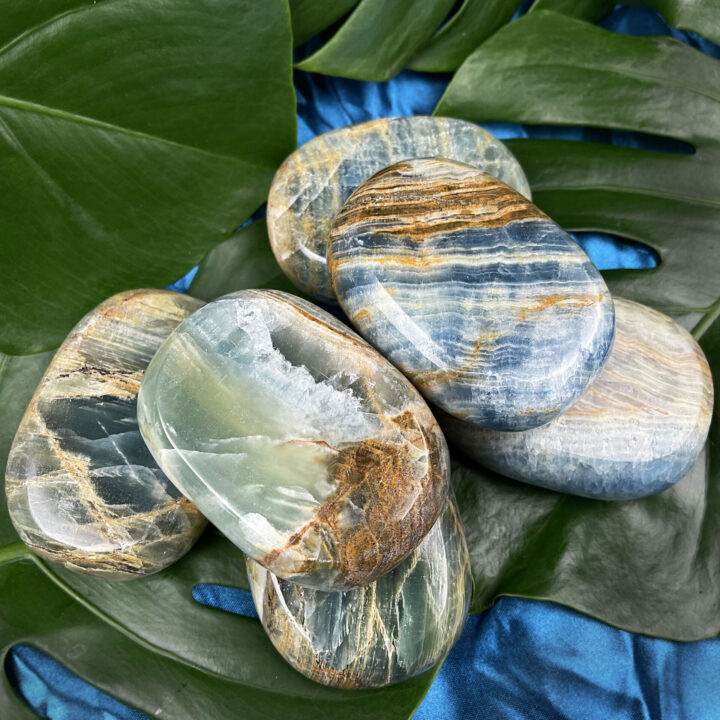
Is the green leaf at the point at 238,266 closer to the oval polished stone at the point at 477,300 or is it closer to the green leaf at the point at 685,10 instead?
the oval polished stone at the point at 477,300

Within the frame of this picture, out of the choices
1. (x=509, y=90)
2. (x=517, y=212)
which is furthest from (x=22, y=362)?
(x=509, y=90)

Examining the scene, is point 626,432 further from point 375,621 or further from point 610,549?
point 375,621

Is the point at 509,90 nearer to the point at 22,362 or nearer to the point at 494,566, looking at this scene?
the point at 494,566

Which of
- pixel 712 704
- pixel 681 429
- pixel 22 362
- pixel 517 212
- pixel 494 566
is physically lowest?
pixel 712 704

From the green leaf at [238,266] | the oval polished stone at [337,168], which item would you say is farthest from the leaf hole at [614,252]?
the green leaf at [238,266]

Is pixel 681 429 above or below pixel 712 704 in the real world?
above

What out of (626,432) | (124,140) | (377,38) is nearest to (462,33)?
(377,38)

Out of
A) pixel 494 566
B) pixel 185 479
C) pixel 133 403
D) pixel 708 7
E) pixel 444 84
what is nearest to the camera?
pixel 185 479
